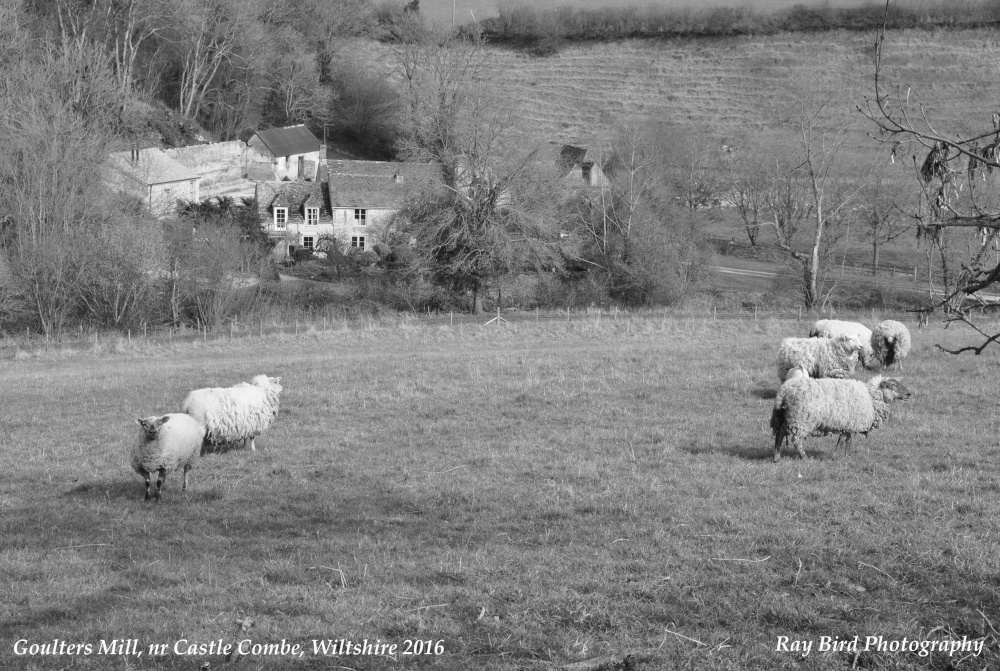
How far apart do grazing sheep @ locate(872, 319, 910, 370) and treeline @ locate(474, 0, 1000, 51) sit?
108 m

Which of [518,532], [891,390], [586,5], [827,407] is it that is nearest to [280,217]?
[891,390]

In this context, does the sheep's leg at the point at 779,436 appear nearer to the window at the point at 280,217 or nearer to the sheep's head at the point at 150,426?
the sheep's head at the point at 150,426

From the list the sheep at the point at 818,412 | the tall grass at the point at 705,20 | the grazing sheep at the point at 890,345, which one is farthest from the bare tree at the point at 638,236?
the tall grass at the point at 705,20

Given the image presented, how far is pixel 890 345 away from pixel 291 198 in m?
59.0

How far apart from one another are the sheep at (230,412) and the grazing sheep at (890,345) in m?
16.1

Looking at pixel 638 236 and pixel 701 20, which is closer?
pixel 638 236

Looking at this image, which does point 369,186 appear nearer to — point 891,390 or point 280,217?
point 280,217

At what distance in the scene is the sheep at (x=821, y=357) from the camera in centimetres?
2128

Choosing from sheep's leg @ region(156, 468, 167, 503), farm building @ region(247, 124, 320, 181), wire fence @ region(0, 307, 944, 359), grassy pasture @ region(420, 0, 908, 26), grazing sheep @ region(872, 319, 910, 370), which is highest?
grassy pasture @ region(420, 0, 908, 26)

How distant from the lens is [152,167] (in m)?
68.4

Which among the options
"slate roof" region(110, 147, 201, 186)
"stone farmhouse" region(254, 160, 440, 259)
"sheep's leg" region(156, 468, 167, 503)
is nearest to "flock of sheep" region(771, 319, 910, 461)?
"sheep's leg" region(156, 468, 167, 503)

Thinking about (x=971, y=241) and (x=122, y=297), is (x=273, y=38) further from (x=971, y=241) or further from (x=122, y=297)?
(x=971, y=241)

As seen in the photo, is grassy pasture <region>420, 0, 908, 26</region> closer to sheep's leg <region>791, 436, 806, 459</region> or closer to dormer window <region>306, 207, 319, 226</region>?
dormer window <region>306, 207, 319, 226</region>

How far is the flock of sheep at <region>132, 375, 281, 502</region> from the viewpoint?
13125mm
